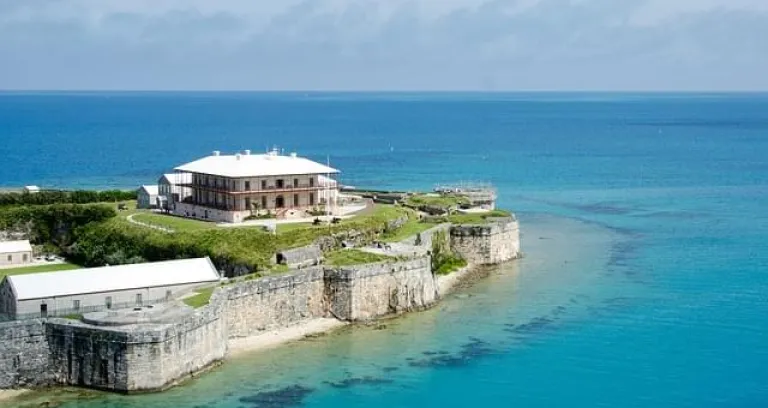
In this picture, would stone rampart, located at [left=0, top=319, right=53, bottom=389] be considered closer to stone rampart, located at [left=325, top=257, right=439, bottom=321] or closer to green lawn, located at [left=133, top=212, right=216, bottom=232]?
stone rampart, located at [left=325, top=257, right=439, bottom=321]

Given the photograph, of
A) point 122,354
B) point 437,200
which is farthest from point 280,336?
point 437,200

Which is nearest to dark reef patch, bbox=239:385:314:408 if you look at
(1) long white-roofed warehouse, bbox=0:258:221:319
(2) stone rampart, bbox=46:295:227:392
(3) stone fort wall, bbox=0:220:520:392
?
(2) stone rampart, bbox=46:295:227:392

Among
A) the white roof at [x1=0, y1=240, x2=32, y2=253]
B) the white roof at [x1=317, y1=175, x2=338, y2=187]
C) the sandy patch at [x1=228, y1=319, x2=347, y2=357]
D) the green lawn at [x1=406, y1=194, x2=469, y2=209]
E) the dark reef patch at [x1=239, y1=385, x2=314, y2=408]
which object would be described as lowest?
the dark reef patch at [x1=239, y1=385, x2=314, y2=408]

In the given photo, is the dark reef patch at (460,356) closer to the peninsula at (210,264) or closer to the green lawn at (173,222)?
the peninsula at (210,264)

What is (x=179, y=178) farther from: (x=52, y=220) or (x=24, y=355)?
(x=24, y=355)

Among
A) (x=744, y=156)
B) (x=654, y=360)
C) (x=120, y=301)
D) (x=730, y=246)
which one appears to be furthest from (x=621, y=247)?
(x=744, y=156)

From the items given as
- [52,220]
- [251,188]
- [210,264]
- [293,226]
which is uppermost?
[251,188]
